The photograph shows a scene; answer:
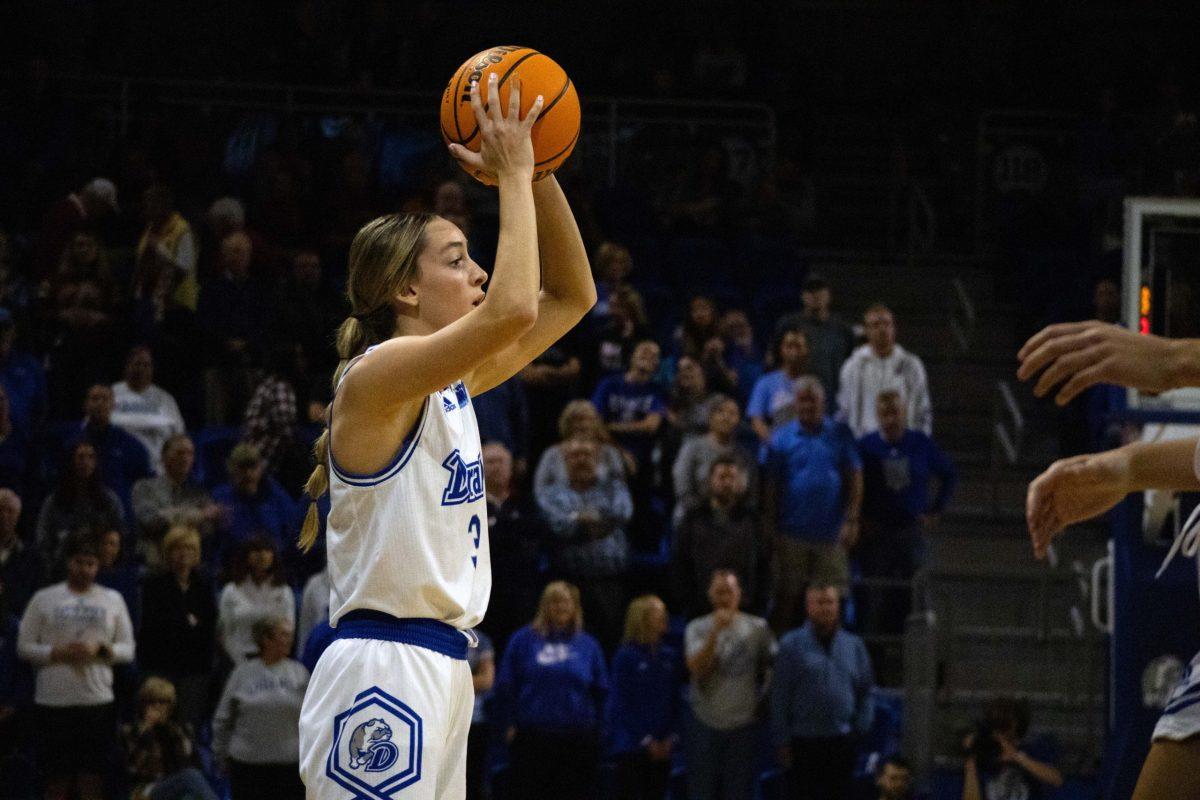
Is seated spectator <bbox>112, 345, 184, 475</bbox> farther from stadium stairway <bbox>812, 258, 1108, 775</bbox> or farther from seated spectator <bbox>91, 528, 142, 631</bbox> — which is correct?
stadium stairway <bbox>812, 258, 1108, 775</bbox>

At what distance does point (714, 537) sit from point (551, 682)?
1.28 metres

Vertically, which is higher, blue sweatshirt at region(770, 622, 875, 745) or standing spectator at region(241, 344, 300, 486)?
standing spectator at region(241, 344, 300, 486)

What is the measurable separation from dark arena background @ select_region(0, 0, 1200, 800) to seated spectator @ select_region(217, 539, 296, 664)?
17 millimetres

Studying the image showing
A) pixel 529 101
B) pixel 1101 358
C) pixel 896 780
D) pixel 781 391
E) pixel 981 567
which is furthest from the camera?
pixel 981 567

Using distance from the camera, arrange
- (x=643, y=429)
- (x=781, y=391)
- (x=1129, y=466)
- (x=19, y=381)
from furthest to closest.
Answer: (x=781, y=391), (x=643, y=429), (x=19, y=381), (x=1129, y=466)

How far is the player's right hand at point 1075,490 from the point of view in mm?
3680

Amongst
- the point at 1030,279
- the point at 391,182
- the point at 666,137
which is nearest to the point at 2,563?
the point at 391,182

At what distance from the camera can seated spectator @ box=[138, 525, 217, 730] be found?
345 inches

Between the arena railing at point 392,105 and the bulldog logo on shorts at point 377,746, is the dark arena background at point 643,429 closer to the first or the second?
the arena railing at point 392,105

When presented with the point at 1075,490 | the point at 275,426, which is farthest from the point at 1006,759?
the point at 1075,490

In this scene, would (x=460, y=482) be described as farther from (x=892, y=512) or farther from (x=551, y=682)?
(x=892, y=512)

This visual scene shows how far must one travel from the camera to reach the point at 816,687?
8719 millimetres

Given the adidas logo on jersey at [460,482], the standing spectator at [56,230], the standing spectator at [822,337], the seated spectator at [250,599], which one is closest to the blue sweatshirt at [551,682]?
the seated spectator at [250,599]

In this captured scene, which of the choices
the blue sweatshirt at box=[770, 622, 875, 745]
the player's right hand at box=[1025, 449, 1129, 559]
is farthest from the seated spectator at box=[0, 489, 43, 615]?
the player's right hand at box=[1025, 449, 1129, 559]
